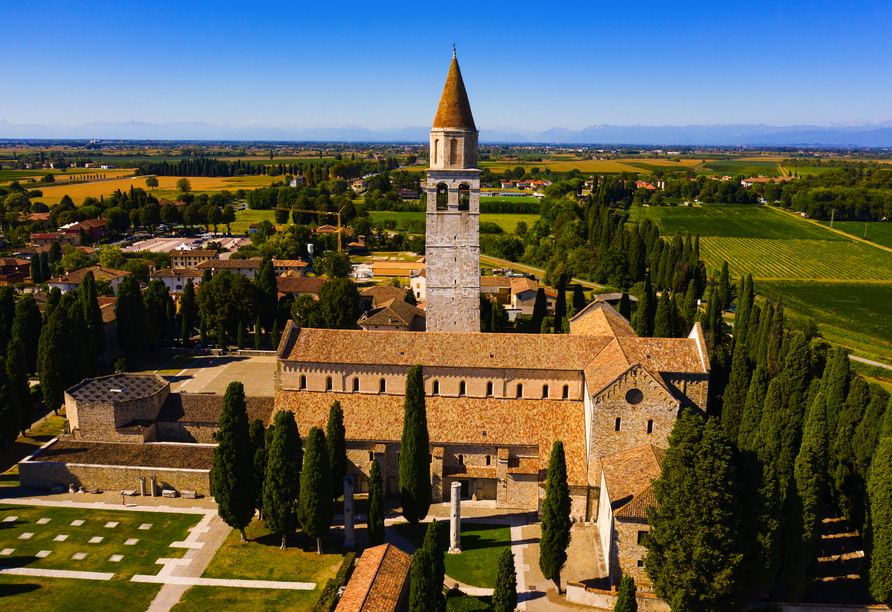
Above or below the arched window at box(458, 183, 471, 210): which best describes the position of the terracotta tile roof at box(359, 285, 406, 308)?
below

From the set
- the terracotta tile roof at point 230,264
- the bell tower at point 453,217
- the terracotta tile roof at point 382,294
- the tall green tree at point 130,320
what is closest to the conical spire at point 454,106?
the bell tower at point 453,217

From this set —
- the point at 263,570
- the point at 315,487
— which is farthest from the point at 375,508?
the point at 263,570

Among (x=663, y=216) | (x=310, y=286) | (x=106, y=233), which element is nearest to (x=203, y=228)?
(x=106, y=233)

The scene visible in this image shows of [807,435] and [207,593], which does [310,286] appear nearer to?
[207,593]

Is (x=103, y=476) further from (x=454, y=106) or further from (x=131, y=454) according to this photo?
(x=454, y=106)

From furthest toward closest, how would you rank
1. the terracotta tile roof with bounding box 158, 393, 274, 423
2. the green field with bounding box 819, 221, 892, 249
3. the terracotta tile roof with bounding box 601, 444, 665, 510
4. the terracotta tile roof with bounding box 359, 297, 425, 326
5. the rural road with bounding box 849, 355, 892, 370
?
the green field with bounding box 819, 221, 892, 249 → the rural road with bounding box 849, 355, 892, 370 → the terracotta tile roof with bounding box 359, 297, 425, 326 → the terracotta tile roof with bounding box 158, 393, 274, 423 → the terracotta tile roof with bounding box 601, 444, 665, 510

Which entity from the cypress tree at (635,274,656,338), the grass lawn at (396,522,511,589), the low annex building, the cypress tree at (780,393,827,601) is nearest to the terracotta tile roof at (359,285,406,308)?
the cypress tree at (635,274,656,338)

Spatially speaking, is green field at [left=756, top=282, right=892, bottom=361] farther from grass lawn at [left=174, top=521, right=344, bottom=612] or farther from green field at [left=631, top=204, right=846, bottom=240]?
grass lawn at [left=174, top=521, right=344, bottom=612]
